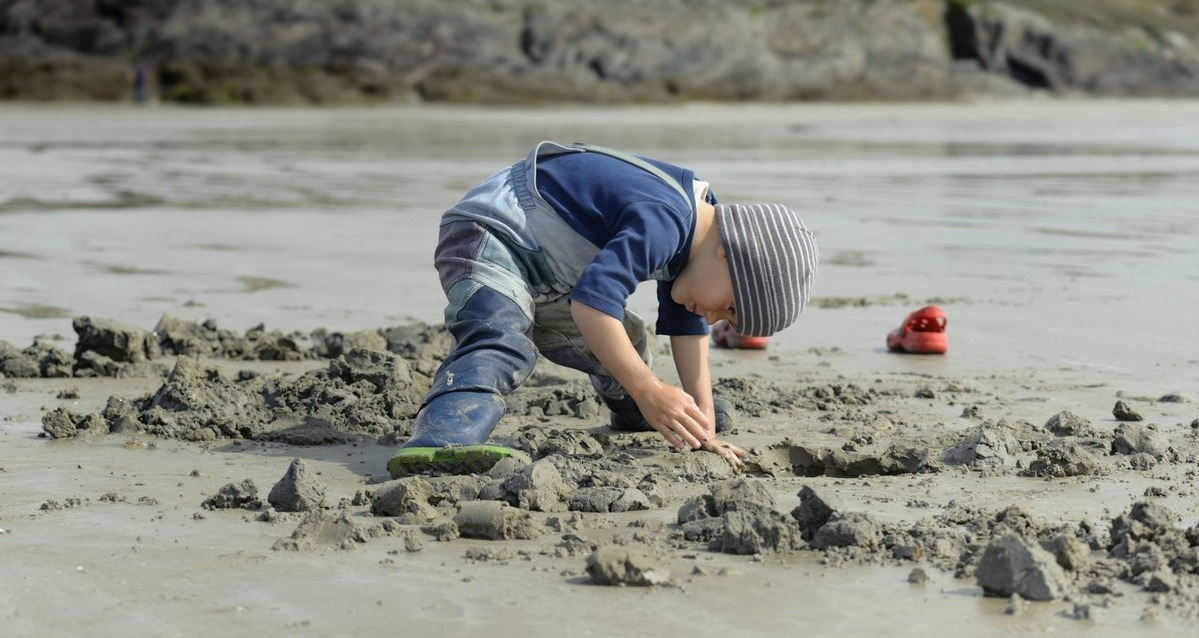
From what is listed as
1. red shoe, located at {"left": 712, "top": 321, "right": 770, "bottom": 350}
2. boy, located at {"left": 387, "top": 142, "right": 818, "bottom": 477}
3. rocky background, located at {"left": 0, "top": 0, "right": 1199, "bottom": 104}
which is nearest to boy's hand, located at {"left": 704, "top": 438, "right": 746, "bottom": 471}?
boy, located at {"left": 387, "top": 142, "right": 818, "bottom": 477}

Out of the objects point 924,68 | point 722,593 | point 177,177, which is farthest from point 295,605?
point 924,68

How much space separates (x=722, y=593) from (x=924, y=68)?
57.4m

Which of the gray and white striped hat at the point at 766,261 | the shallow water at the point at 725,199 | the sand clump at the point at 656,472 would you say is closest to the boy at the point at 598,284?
the gray and white striped hat at the point at 766,261

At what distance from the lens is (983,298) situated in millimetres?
7082

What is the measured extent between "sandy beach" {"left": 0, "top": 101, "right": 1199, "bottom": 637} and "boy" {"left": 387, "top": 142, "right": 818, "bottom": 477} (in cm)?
18

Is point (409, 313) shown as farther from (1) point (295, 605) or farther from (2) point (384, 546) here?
(1) point (295, 605)

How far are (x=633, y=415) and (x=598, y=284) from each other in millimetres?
801

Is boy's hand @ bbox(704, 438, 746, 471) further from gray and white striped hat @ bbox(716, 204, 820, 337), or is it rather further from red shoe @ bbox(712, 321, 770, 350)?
red shoe @ bbox(712, 321, 770, 350)

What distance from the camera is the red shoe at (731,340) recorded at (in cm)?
581

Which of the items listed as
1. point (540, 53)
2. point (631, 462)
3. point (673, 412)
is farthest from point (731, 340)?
point (540, 53)

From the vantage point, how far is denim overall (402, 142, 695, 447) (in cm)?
394

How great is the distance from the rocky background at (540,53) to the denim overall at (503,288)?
1710 inches

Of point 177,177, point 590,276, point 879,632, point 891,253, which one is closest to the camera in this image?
point 879,632

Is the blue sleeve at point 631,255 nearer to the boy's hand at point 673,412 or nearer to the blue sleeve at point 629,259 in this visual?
the blue sleeve at point 629,259
